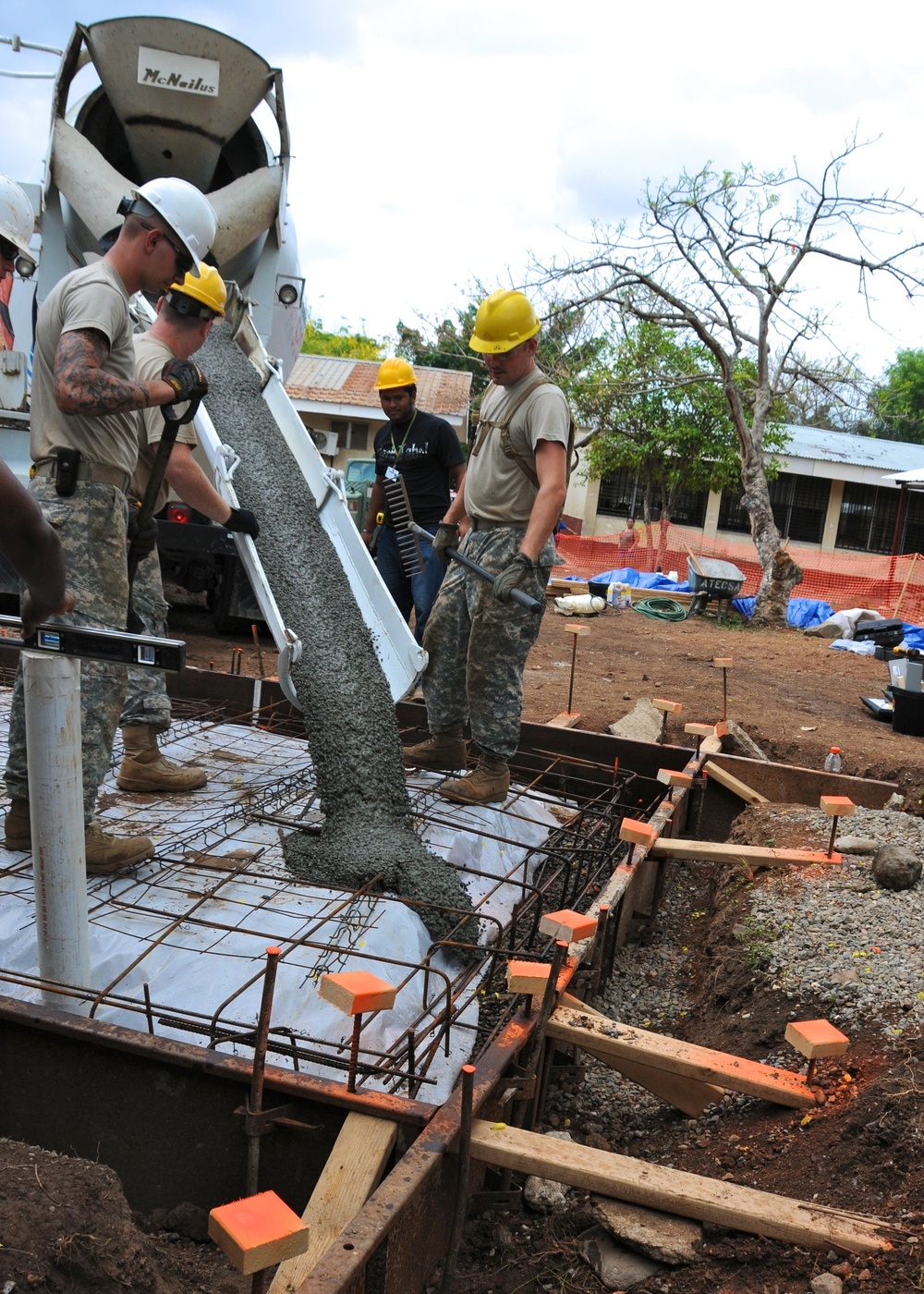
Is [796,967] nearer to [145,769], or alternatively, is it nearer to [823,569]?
[145,769]

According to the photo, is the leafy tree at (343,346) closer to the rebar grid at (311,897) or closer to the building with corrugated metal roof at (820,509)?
the building with corrugated metal roof at (820,509)

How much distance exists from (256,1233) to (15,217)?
223 centimetres

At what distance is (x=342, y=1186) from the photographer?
1.57m

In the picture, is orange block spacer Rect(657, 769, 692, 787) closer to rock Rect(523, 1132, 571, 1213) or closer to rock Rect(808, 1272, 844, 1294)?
rock Rect(523, 1132, 571, 1213)

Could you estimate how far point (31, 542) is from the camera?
1322 mm

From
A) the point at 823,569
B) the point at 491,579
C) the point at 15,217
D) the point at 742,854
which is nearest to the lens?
A: the point at 15,217

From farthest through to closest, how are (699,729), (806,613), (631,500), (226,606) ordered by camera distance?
(631,500) < (806,613) < (226,606) < (699,729)

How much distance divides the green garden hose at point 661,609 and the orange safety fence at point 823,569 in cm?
139

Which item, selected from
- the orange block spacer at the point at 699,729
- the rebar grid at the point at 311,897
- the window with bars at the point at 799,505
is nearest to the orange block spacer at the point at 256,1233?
the rebar grid at the point at 311,897

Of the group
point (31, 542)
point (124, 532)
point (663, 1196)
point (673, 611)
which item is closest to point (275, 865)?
point (124, 532)

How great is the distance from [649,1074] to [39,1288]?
1347 mm

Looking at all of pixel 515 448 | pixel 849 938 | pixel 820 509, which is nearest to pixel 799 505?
pixel 820 509

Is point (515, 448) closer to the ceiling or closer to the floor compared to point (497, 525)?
closer to the ceiling

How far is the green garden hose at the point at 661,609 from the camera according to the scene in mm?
13367
